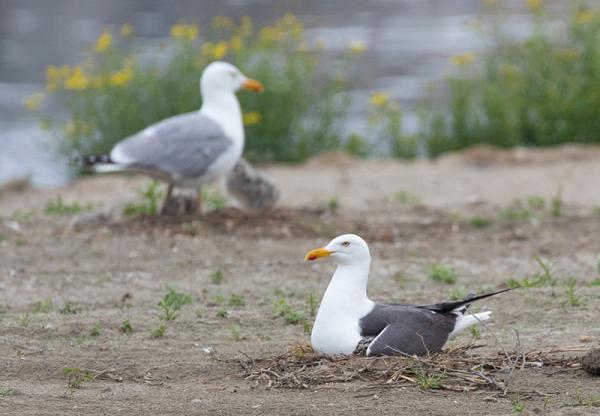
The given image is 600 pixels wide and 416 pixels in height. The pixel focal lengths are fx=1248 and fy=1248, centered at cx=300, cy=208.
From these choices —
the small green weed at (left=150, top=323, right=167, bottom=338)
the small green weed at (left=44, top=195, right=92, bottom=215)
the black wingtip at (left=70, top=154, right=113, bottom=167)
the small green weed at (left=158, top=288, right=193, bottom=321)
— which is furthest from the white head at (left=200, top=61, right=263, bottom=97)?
the small green weed at (left=150, top=323, right=167, bottom=338)

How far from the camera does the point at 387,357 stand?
18.8 feet

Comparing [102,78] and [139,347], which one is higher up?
[102,78]

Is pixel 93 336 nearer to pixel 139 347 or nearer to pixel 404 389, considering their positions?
pixel 139 347

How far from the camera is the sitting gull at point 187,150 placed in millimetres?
9977

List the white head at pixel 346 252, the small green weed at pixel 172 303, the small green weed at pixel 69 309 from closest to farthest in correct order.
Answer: the white head at pixel 346 252
the small green weed at pixel 172 303
the small green weed at pixel 69 309

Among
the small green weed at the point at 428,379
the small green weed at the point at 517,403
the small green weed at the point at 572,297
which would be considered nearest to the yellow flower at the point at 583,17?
the small green weed at the point at 572,297

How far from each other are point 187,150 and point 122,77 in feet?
10.8

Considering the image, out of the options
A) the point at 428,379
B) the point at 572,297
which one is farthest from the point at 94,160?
the point at 428,379

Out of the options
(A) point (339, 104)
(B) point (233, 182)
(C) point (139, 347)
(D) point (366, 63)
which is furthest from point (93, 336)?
(D) point (366, 63)

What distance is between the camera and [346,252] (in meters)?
6.13

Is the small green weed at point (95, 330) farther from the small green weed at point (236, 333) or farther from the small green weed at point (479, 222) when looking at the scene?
the small green weed at point (479, 222)

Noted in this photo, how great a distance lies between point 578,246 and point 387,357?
393 centimetres

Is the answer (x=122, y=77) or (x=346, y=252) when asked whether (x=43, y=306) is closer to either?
(x=346, y=252)

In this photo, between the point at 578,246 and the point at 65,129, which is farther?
the point at 65,129
